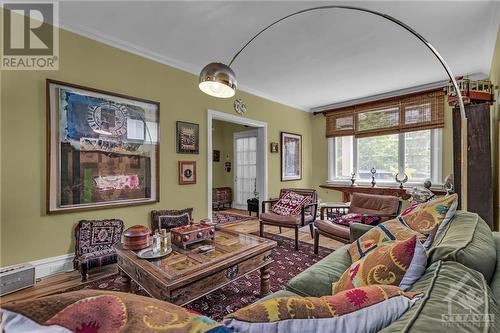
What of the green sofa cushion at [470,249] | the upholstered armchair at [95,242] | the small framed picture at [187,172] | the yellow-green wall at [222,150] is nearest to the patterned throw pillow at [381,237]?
the green sofa cushion at [470,249]

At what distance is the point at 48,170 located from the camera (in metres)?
2.37

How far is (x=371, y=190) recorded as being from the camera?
4770mm

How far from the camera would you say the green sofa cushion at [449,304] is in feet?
1.74

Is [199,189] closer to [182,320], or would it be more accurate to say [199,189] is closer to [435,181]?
[182,320]

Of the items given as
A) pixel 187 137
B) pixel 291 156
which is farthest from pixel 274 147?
pixel 187 137

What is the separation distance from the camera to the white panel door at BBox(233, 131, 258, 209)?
6312mm

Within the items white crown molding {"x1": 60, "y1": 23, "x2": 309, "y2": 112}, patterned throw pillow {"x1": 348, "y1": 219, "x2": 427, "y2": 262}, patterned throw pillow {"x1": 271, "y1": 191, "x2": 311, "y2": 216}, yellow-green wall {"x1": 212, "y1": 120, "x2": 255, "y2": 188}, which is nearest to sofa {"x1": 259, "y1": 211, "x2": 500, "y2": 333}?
patterned throw pillow {"x1": 348, "y1": 219, "x2": 427, "y2": 262}

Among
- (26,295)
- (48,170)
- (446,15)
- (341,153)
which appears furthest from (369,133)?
(26,295)

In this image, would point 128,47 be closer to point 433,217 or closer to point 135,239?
point 135,239

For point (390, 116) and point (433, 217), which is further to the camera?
point (390, 116)

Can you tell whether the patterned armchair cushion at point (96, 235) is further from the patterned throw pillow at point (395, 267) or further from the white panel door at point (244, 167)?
Result: the white panel door at point (244, 167)

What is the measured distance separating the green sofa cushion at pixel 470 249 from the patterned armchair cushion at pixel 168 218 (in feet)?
9.32

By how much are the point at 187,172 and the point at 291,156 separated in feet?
9.17

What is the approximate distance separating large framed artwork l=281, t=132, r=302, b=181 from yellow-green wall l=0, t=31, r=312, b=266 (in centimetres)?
206
